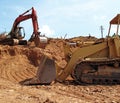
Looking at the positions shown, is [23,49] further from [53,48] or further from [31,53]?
[53,48]

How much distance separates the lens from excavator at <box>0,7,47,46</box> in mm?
29984

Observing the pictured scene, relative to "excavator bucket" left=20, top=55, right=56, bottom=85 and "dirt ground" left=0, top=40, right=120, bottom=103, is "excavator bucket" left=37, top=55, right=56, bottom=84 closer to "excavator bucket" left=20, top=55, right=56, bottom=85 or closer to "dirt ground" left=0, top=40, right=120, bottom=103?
"excavator bucket" left=20, top=55, right=56, bottom=85

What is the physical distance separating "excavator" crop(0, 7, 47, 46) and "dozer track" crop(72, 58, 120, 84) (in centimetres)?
1371

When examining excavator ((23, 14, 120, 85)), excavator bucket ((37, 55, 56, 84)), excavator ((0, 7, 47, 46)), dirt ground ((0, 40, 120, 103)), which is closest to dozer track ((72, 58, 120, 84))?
excavator ((23, 14, 120, 85))

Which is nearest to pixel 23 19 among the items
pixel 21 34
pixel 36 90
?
pixel 21 34

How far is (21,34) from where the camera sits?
3384 cm

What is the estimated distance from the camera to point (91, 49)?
53.6ft

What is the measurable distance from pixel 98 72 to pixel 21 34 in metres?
18.9

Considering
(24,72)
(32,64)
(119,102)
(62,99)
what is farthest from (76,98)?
(32,64)

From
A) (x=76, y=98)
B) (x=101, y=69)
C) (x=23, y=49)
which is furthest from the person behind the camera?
(x=23, y=49)

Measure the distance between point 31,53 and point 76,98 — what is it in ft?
50.7

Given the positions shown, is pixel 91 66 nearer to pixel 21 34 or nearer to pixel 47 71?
pixel 47 71

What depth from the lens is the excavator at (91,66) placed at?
1580cm

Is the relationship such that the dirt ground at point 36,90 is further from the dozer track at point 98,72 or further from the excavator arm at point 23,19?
the excavator arm at point 23,19
